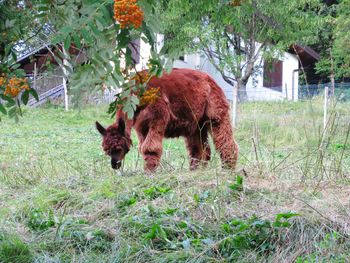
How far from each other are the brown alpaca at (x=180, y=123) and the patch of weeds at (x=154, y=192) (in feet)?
3.81

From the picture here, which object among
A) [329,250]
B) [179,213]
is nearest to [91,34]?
[329,250]

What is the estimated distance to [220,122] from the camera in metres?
8.34

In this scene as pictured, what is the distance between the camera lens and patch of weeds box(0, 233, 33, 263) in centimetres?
434

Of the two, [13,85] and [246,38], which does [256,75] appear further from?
[13,85]

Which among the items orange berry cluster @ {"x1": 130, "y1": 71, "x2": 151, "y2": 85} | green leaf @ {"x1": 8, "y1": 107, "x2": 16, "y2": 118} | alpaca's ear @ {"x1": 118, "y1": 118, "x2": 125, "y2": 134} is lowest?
alpaca's ear @ {"x1": 118, "y1": 118, "x2": 125, "y2": 134}

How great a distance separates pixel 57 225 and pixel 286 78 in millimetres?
27646

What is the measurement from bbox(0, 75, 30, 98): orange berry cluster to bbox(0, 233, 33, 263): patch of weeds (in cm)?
159

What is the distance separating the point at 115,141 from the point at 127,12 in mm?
4846

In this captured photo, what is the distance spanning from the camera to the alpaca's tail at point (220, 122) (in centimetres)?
823

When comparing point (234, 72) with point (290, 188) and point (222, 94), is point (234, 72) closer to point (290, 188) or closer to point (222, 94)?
point (222, 94)

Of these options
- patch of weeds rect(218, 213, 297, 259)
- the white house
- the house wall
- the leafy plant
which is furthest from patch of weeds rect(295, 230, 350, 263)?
the white house

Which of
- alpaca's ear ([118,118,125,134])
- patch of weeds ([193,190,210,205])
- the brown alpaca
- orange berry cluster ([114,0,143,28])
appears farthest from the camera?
the brown alpaca

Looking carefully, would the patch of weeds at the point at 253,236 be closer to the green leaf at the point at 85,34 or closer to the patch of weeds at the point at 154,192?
the patch of weeds at the point at 154,192

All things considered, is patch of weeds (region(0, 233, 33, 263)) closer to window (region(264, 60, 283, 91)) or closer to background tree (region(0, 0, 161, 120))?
background tree (region(0, 0, 161, 120))
